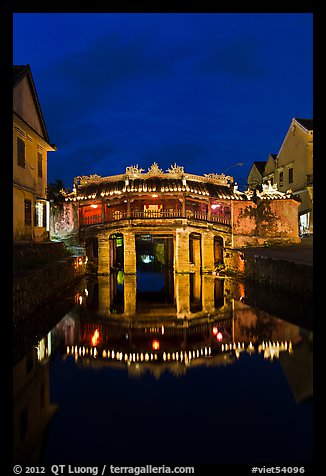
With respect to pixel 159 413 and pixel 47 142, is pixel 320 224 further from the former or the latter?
pixel 47 142

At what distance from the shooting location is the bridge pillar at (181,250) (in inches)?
1206

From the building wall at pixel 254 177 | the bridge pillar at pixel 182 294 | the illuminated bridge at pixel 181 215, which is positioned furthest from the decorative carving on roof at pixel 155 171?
the building wall at pixel 254 177

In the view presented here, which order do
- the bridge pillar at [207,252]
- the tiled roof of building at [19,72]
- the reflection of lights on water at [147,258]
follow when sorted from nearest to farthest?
1. the tiled roof of building at [19,72]
2. the bridge pillar at [207,252]
3. the reflection of lights on water at [147,258]

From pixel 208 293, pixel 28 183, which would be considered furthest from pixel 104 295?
pixel 28 183

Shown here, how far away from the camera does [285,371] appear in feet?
30.6

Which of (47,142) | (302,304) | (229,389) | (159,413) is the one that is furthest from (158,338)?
(47,142)

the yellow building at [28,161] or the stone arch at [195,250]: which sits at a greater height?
the yellow building at [28,161]

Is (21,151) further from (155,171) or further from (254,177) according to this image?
(254,177)

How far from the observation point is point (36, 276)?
15211 mm

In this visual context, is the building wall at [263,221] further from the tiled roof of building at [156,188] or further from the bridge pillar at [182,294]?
the bridge pillar at [182,294]

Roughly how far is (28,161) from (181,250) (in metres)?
14.1

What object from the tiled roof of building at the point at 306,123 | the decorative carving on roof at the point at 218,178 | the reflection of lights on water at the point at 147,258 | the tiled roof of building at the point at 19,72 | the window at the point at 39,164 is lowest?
the reflection of lights on water at the point at 147,258

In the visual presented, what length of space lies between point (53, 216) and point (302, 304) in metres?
24.5

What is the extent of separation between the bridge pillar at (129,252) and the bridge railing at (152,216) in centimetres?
158
